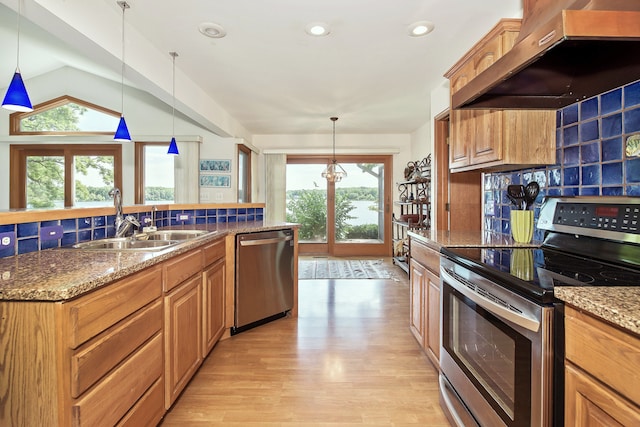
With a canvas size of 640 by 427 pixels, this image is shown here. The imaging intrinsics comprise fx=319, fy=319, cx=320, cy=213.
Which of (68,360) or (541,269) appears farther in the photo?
(541,269)

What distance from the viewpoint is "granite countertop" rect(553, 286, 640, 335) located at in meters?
0.68

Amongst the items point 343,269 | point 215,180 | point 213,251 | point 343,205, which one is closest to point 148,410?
point 213,251

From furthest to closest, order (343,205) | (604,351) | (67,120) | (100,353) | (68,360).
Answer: (343,205)
(67,120)
(100,353)
(68,360)
(604,351)

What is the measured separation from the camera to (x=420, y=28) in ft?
7.63

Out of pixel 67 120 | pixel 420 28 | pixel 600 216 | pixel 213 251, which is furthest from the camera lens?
pixel 67 120

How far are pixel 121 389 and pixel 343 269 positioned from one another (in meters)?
4.04

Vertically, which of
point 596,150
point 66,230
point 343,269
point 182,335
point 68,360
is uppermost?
point 596,150

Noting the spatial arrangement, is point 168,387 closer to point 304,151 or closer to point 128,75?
point 128,75

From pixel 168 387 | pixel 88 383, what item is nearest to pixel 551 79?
pixel 88 383

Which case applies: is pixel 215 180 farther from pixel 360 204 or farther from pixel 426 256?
pixel 426 256

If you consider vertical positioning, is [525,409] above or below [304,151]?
below

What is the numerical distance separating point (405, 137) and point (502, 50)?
14.4 feet

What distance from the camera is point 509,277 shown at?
1.05m

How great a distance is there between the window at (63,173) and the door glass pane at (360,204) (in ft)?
12.8
